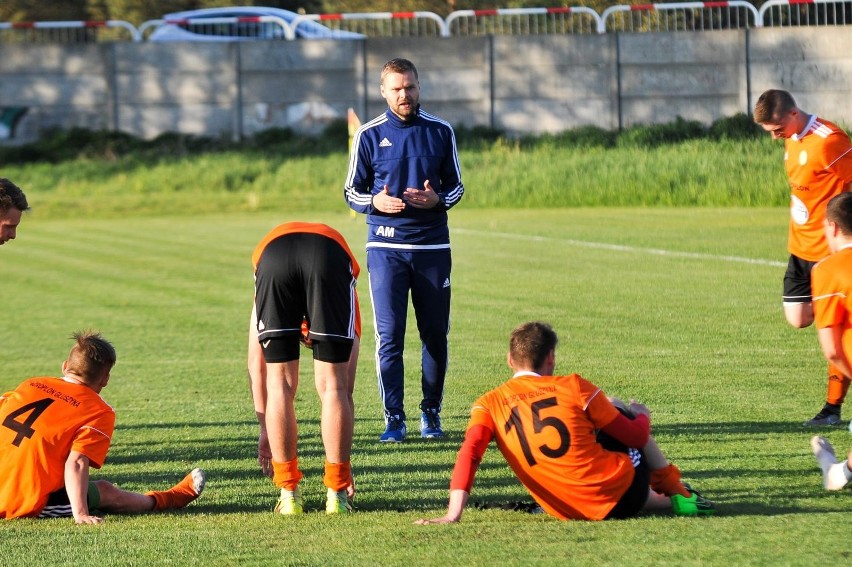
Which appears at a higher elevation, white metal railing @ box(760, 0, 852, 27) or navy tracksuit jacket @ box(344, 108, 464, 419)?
white metal railing @ box(760, 0, 852, 27)

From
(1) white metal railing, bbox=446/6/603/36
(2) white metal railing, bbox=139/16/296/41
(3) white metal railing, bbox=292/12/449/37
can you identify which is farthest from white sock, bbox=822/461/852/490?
(2) white metal railing, bbox=139/16/296/41

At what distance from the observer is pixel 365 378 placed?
1086cm

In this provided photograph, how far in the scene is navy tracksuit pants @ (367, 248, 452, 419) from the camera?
8.20 m

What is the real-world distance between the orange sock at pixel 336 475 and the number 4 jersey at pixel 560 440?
72cm

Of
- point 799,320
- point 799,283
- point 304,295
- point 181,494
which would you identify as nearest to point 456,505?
point 304,295

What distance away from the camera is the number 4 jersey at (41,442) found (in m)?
6.04

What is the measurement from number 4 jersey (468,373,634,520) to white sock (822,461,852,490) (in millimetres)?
1150

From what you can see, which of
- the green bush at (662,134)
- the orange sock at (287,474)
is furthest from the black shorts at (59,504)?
the green bush at (662,134)

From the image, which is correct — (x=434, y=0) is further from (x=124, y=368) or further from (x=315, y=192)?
(x=124, y=368)

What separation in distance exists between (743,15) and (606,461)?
34.1m

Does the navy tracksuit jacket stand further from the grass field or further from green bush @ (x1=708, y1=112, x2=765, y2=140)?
green bush @ (x1=708, y1=112, x2=765, y2=140)

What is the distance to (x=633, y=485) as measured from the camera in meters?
5.83

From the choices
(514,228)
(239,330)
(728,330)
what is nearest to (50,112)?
(514,228)

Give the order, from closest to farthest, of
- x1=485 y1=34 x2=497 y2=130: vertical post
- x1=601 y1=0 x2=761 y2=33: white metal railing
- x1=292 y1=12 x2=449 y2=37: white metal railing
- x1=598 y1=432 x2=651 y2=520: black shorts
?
x1=598 y1=432 x2=651 y2=520: black shorts → x1=601 y1=0 x2=761 y2=33: white metal railing → x1=485 y1=34 x2=497 y2=130: vertical post → x1=292 y1=12 x2=449 y2=37: white metal railing
